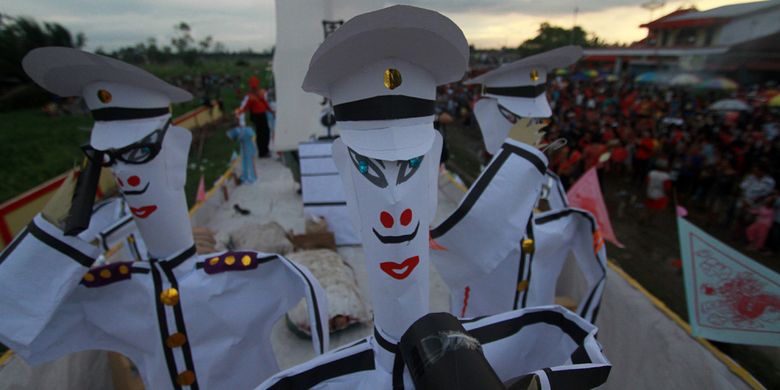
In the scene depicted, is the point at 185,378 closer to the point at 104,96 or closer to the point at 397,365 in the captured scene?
the point at 397,365

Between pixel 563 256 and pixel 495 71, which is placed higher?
pixel 495 71

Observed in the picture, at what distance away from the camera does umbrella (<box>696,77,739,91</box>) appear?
594 inches

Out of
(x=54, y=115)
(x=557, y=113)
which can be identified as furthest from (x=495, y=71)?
(x=54, y=115)

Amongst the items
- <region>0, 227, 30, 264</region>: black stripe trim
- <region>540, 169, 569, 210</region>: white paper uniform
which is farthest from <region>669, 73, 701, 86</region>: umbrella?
<region>0, 227, 30, 264</region>: black stripe trim

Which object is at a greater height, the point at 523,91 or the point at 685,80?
the point at 685,80

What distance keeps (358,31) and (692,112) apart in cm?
1562

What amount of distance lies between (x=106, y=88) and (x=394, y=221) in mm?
1540

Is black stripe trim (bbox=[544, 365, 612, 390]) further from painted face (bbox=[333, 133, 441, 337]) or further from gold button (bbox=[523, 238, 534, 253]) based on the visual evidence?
gold button (bbox=[523, 238, 534, 253])

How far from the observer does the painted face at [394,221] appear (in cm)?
125

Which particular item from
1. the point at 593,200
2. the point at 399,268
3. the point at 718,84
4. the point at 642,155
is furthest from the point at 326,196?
the point at 718,84

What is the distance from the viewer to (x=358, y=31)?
3.62 feet

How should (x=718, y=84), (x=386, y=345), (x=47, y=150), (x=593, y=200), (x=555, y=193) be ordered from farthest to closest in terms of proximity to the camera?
(x=718, y=84), (x=47, y=150), (x=593, y=200), (x=555, y=193), (x=386, y=345)

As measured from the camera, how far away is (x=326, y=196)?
504 centimetres

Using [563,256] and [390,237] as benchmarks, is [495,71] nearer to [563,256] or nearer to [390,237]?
[563,256]
